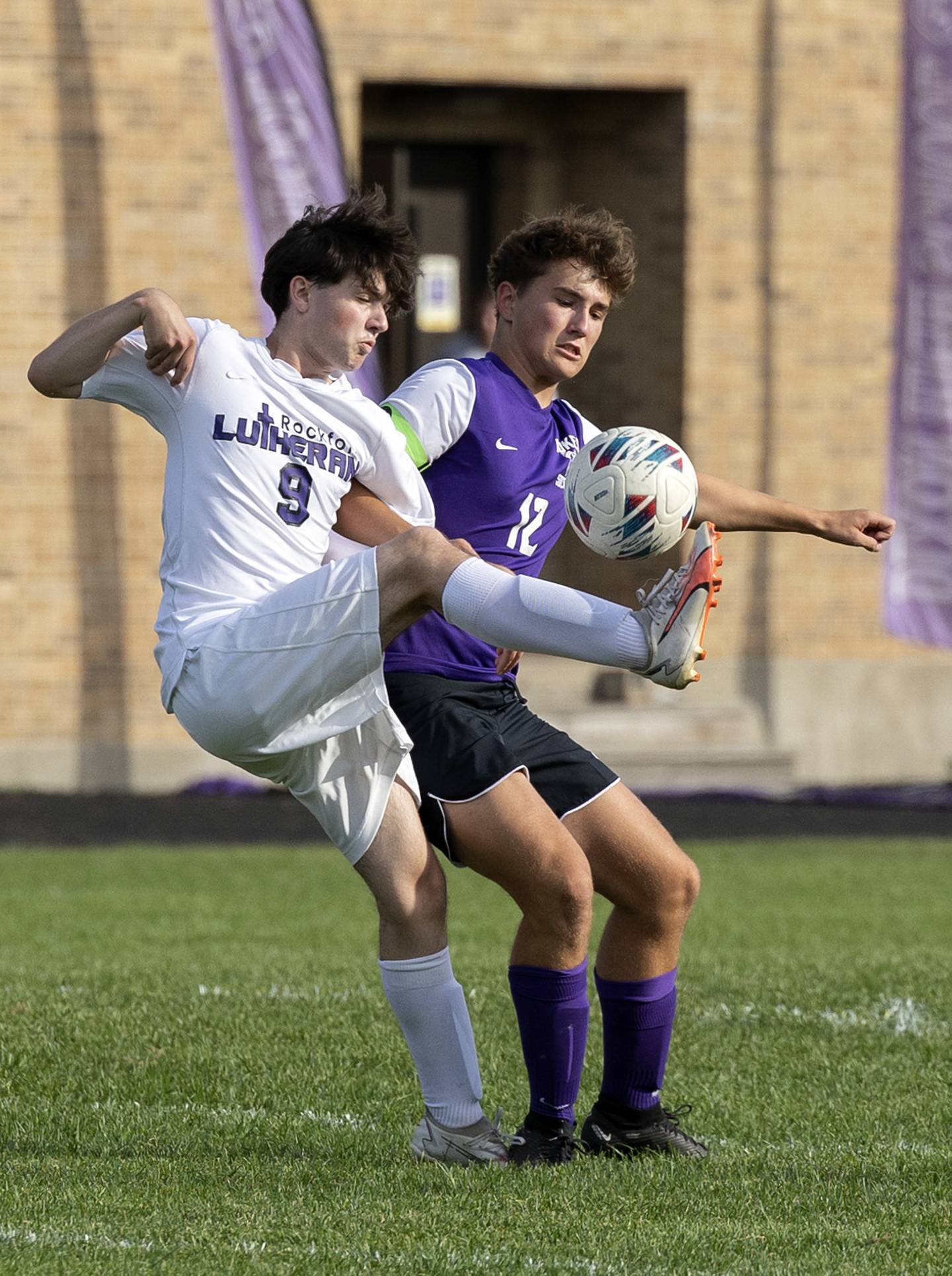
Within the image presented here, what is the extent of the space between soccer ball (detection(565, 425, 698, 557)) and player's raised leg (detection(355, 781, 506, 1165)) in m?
0.79

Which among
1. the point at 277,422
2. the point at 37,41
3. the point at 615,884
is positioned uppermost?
the point at 37,41

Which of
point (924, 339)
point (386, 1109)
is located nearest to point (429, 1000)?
point (386, 1109)

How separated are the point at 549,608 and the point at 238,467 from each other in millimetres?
874

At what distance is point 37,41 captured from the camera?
14883mm

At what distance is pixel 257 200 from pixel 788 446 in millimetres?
4767

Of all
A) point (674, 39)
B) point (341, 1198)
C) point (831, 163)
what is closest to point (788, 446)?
point (831, 163)

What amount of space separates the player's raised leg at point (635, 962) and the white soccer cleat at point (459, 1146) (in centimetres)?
32

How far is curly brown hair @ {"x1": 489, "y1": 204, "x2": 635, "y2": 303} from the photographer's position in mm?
5332

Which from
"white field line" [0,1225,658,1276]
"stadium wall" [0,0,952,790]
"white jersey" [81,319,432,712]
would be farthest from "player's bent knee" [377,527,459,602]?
"stadium wall" [0,0,952,790]

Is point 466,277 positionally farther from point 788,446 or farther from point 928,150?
point 928,150

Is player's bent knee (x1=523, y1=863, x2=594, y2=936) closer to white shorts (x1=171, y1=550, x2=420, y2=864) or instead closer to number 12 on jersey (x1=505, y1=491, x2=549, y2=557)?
white shorts (x1=171, y1=550, x2=420, y2=864)

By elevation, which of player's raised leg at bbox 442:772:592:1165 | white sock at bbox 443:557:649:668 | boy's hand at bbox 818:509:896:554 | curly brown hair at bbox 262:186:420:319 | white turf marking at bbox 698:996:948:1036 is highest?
curly brown hair at bbox 262:186:420:319

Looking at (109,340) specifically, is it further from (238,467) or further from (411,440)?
(411,440)

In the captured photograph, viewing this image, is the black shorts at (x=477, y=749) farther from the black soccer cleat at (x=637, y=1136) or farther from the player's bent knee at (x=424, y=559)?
the black soccer cleat at (x=637, y=1136)
